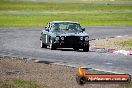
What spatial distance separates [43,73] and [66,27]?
10.7 m

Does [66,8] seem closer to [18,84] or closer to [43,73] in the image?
[43,73]

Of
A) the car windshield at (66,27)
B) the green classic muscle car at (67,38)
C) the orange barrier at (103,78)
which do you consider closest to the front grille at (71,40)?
the green classic muscle car at (67,38)

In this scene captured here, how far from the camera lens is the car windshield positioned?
27.5 m

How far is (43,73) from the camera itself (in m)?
17.3

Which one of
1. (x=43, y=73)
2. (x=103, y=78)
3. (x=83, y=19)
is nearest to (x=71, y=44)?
(x=43, y=73)

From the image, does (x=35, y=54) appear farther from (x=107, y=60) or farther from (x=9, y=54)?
(x=107, y=60)

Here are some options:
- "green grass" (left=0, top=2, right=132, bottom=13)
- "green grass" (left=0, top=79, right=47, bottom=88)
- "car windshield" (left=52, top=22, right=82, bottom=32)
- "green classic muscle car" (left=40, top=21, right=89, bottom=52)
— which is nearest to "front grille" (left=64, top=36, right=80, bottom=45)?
"green classic muscle car" (left=40, top=21, right=89, bottom=52)

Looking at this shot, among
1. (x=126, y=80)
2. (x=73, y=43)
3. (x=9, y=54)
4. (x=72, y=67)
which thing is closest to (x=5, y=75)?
(x=72, y=67)

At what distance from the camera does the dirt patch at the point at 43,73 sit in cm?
1488

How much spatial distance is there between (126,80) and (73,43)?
13.8 metres

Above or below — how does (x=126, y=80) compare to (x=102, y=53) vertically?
above

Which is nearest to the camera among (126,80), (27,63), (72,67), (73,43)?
(126,80)

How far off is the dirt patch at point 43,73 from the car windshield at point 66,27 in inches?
276

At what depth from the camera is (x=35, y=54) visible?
24.5 meters
